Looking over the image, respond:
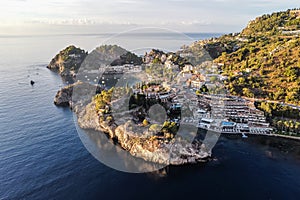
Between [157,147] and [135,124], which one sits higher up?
[135,124]

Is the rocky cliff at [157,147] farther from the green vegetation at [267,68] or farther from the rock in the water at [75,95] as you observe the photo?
the green vegetation at [267,68]

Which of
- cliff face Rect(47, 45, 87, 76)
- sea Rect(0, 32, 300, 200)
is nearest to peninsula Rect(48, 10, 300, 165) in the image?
sea Rect(0, 32, 300, 200)

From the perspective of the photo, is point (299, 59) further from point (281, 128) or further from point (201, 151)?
point (201, 151)

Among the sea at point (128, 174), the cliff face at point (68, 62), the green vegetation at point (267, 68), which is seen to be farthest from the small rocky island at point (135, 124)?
the cliff face at point (68, 62)

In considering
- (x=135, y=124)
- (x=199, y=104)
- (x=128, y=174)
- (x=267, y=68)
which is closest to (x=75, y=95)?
(x=135, y=124)

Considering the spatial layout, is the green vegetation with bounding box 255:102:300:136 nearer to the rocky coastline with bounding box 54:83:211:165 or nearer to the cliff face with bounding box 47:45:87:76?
the rocky coastline with bounding box 54:83:211:165

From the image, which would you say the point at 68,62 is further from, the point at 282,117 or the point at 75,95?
the point at 282,117

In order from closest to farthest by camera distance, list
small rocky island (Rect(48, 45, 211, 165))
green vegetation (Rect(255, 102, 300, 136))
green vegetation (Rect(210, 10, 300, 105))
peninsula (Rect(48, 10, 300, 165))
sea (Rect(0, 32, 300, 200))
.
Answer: sea (Rect(0, 32, 300, 200))
small rocky island (Rect(48, 45, 211, 165))
peninsula (Rect(48, 10, 300, 165))
green vegetation (Rect(255, 102, 300, 136))
green vegetation (Rect(210, 10, 300, 105))

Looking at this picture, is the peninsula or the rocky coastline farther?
the peninsula

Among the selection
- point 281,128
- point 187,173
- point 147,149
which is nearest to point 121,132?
point 147,149
